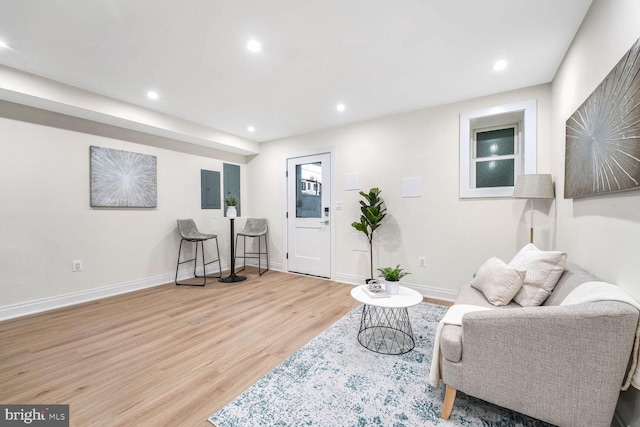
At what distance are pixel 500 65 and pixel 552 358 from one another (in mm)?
2454

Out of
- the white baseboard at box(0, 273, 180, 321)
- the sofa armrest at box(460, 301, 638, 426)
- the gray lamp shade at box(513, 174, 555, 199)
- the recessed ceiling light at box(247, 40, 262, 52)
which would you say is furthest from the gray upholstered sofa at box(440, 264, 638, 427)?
the white baseboard at box(0, 273, 180, 321)

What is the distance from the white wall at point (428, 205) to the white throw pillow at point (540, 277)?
120 cm

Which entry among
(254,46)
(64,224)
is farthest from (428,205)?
(64,224)

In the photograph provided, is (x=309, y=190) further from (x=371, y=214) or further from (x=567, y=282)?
(x=567, y=282)

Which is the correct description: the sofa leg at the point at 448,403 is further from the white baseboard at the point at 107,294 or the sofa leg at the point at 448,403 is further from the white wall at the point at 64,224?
the white wall at the point at 64,224

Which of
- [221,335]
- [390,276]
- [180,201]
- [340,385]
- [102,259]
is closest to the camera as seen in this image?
[340,385]

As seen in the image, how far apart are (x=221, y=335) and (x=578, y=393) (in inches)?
91.5

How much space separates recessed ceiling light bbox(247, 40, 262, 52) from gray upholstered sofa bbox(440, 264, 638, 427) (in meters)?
2.38

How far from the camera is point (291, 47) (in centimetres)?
214

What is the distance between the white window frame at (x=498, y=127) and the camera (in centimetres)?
277

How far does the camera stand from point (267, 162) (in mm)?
4875

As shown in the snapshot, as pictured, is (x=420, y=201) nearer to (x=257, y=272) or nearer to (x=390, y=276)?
(x=390, y=276)

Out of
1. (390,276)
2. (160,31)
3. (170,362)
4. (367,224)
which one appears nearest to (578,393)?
(390,276)

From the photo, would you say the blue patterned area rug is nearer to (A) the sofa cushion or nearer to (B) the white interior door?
(A) the sofa cushion
